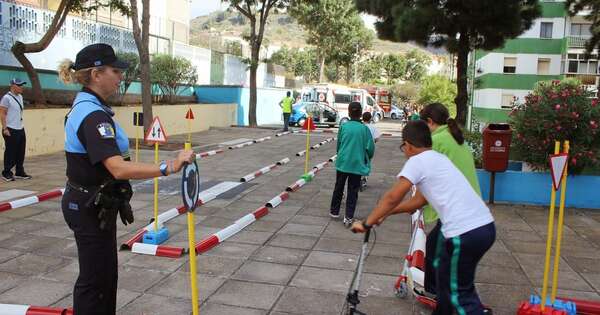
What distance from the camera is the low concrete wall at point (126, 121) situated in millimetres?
13297

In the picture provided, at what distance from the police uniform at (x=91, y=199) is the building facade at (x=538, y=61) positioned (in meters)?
40.1

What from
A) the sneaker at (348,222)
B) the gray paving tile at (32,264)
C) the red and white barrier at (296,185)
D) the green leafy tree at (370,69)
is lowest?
the gray paving tile at (32,264)

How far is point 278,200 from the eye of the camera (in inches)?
344

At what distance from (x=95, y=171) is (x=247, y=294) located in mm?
2151

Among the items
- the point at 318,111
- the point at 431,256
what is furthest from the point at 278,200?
the point at 318,111

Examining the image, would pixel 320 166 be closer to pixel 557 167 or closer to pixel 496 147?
pixel 496 147

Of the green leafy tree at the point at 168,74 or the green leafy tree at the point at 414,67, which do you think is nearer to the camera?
the green leafy tree at the point at 168,74

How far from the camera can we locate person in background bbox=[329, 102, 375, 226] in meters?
7.50

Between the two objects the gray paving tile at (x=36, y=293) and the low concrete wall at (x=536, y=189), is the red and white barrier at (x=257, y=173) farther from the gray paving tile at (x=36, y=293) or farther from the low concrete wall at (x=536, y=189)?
the gray paving tile at (x=36, y=293)

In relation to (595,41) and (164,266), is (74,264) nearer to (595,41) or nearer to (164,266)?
(164,266)

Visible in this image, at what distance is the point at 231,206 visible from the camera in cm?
849

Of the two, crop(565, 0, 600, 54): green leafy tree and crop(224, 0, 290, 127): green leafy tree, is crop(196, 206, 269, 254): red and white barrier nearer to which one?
crop(565, 0, 600, 54): green leafy tree

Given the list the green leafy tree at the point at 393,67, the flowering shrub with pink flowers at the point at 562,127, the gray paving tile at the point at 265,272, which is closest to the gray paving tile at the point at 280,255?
the gray paving tile at the point at 265,272

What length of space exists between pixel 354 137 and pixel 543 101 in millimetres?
3603
